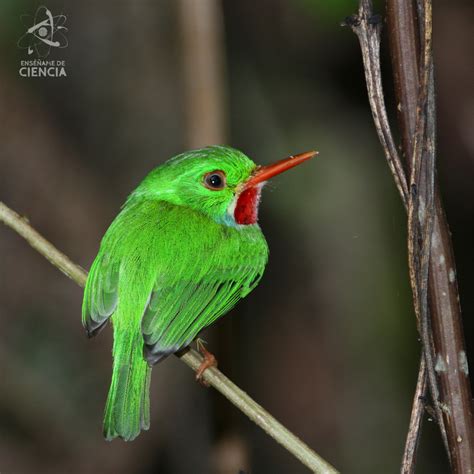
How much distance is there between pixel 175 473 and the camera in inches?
172

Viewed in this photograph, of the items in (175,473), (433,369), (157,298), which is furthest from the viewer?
(175,473)

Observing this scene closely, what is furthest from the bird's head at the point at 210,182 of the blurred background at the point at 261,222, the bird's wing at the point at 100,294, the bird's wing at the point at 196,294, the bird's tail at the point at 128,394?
the blurred background at the point at 261,222

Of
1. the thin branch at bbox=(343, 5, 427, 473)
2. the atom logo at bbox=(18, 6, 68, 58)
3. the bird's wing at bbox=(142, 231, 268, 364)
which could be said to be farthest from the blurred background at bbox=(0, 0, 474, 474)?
the thin branch at bbox=(343, 5, 427, 473)

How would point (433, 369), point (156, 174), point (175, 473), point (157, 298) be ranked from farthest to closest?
point (175, 473), point (156, 174), point (157, 298), point (433, 369)

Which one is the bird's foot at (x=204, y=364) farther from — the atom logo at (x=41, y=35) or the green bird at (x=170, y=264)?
the atom logo at (x=41, y=35)

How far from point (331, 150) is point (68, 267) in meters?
2.60

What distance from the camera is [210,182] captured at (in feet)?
8.58

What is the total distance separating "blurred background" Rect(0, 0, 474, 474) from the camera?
4.30 metres

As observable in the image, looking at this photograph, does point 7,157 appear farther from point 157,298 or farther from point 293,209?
point 157,298

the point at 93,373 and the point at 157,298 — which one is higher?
the point at 157,298

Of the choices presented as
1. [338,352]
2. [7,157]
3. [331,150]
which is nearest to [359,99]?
[331,150]

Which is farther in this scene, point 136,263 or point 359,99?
point 359,99

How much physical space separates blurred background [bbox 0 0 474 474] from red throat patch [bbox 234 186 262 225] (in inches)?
64.9

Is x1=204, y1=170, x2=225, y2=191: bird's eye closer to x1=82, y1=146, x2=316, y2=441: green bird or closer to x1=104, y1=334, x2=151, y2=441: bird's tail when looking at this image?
x1=82, y1=146, x2=316, y2=441: green bird
